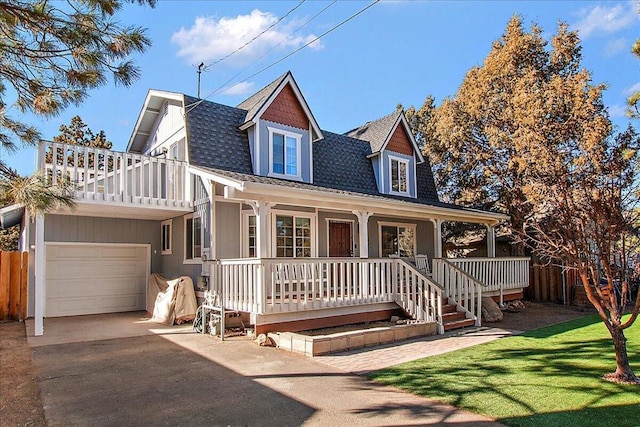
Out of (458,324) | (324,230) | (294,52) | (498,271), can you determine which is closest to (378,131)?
(324,230)

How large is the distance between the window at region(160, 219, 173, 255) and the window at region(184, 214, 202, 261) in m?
1.46

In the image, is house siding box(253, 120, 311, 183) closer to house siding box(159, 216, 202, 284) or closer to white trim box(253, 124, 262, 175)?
white trim box(253, 124, 262, 175)

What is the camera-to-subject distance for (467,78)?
19641mm

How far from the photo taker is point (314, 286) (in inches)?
375

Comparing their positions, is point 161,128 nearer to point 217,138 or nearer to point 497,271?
point 217,138

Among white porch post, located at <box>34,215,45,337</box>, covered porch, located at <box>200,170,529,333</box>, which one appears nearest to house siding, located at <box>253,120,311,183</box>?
covered porch, located at <box>200,170,529,333</box>

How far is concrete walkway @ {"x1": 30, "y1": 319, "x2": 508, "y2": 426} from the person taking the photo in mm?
4762

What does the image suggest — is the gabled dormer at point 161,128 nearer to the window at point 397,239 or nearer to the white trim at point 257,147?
the white trim at point 257,147

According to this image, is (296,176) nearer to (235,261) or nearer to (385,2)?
(235,261)

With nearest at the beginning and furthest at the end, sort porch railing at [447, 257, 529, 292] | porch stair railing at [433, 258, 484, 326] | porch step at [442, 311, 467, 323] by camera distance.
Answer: porch step at [442, 311, 467, 323] < porch stair railing at [433, 258, 484, 326] < porch railing at [447, 257, 529, 292]

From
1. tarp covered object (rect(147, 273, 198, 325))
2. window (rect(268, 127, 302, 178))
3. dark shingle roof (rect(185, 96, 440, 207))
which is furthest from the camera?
window (rect(268, 127, 302, 178))

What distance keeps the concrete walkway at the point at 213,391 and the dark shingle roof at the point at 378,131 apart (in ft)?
31.7

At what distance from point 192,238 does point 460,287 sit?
767 cm

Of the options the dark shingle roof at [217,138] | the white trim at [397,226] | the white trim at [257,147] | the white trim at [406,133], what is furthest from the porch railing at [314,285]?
the white trim at [406,133]
